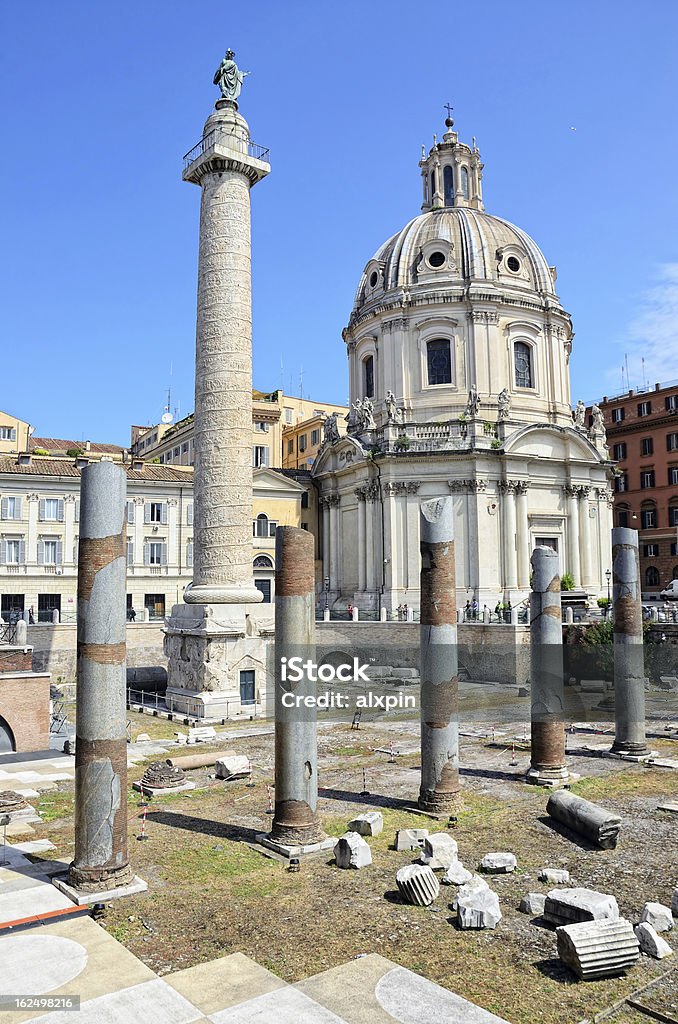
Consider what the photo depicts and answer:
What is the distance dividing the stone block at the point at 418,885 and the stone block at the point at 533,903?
116cm

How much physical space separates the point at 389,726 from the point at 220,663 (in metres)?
6.24

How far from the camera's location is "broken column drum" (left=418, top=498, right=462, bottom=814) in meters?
16.1

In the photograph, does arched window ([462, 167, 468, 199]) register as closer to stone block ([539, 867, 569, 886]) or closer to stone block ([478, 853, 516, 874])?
stone block ([478, 853, 516, 874])

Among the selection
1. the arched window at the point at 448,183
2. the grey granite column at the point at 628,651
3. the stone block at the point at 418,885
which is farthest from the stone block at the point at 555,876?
the arched window at the point at 448,183

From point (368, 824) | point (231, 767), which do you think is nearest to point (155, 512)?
point (231, 767)

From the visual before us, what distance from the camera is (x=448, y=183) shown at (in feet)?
192

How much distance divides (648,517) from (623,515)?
10.5ft

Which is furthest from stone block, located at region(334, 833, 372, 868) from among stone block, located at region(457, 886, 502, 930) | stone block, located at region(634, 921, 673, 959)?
stone block, located at region(634, 921, 673, 959)

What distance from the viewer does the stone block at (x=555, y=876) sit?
12.1 meters

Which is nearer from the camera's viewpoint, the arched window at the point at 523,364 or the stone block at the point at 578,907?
the stone block at the point at 578,907

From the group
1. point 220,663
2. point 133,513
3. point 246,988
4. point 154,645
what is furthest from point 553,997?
point 133,513

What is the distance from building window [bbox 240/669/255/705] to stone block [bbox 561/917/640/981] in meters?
21.3

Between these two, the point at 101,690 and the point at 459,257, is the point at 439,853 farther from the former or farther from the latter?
the point at 459,257

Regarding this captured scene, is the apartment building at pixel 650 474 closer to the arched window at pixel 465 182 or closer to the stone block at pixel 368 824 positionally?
the arched window at pixel 465 182
